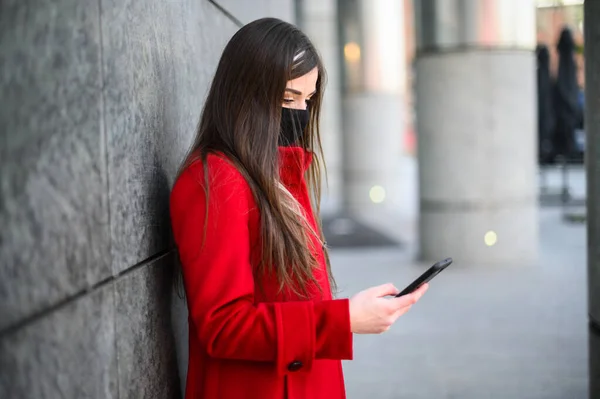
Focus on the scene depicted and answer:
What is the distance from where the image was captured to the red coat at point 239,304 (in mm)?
1802

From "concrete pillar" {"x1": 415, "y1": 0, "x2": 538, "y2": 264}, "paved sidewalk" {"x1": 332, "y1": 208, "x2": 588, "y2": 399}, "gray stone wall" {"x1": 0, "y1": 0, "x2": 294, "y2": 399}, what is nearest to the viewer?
"gray stone wall" {"x1": 0, "y1": 0, "x2": 294, "y2": 399}

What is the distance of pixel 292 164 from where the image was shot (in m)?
2.09

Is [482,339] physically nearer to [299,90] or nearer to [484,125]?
[484,125]

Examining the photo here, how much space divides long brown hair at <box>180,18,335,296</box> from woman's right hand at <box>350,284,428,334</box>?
173 mm

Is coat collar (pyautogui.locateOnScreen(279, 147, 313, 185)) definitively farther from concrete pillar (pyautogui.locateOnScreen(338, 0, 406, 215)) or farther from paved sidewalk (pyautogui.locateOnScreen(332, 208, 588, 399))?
concrete pillar (pyautogui.locateOnScreen(338, 0, 406, 215))

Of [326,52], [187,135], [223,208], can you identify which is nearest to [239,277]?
[223,208]

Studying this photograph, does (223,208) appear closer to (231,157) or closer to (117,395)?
(231,157)

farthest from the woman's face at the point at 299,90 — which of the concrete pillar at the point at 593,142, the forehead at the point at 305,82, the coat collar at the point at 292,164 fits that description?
the concrete pillar at the point at 593,142

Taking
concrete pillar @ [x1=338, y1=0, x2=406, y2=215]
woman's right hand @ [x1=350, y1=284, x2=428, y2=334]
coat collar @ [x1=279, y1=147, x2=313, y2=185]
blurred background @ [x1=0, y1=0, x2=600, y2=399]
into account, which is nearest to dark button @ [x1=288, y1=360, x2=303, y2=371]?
woman's right hand @ [x1=350, y1=284, x2=428, y2=334]

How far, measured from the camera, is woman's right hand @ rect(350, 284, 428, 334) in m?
1.88

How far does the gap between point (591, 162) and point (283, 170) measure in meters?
1.19

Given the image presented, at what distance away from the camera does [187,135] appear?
2.66m

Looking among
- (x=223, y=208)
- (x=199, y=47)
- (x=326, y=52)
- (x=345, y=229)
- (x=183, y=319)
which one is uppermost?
(x=326, y=52)

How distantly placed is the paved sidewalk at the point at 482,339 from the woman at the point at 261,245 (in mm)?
2725
